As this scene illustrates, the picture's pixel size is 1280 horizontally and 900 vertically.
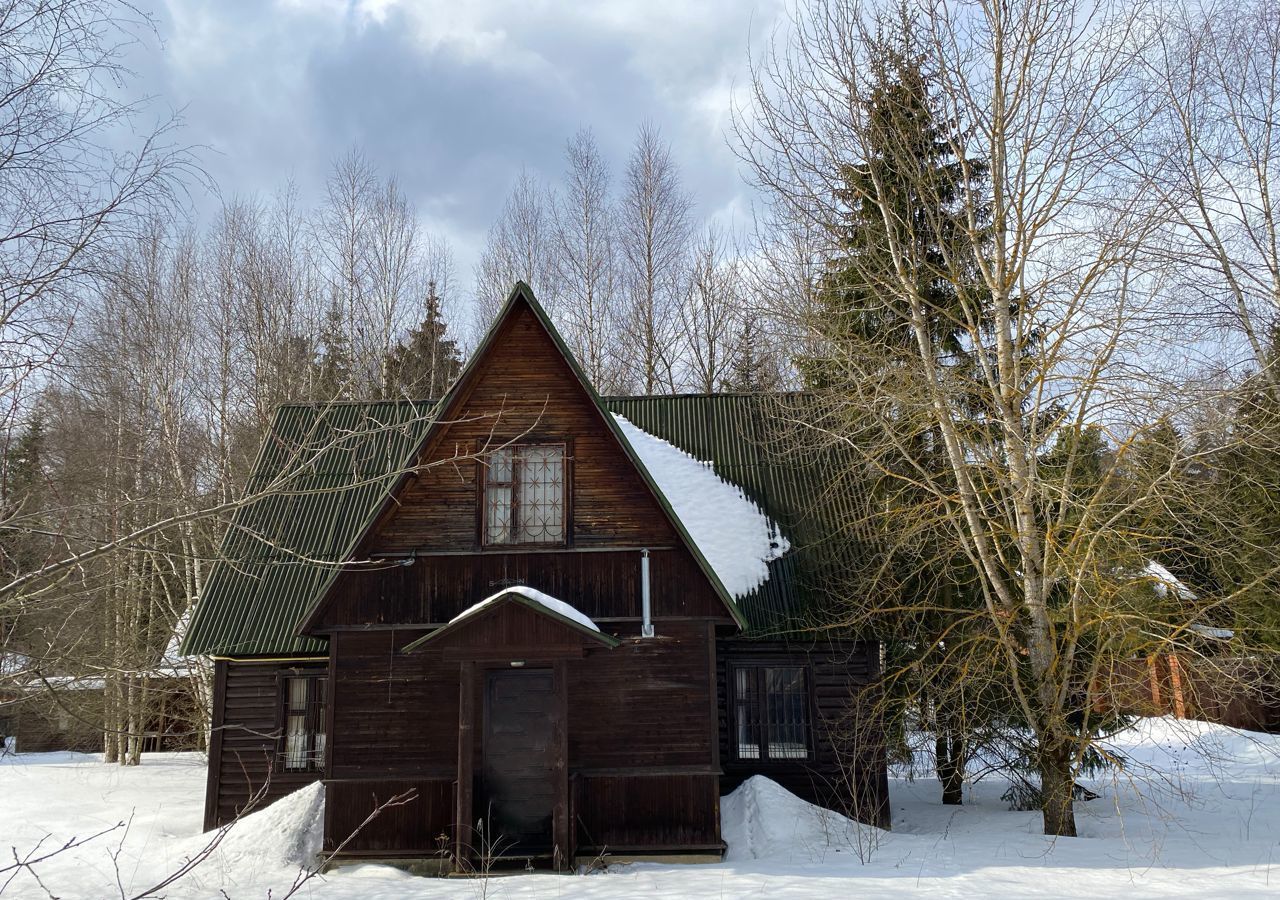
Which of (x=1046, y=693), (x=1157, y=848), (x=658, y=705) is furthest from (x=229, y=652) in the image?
(x=1157, y=848)

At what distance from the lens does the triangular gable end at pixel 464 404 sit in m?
13.3

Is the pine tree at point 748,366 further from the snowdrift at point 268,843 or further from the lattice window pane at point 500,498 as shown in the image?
the snowdrift at point 268,843

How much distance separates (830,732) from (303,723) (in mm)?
9038

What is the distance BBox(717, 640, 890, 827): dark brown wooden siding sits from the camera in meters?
14.7

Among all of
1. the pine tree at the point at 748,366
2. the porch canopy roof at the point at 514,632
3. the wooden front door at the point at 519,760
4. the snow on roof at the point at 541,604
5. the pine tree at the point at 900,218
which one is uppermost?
the pine tree at the point at 748,366

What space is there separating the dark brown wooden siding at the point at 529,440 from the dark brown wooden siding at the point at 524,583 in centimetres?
30

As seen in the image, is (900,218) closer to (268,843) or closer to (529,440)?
(529,440)

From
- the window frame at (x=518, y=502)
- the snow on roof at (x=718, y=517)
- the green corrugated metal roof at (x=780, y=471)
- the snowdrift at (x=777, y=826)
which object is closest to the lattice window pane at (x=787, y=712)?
the snowdrift at (x=777, y=826)

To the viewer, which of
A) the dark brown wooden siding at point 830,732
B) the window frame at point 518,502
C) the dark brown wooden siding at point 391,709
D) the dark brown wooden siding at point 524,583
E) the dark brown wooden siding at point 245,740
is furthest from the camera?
the dark brown wooden siding at point 245,740

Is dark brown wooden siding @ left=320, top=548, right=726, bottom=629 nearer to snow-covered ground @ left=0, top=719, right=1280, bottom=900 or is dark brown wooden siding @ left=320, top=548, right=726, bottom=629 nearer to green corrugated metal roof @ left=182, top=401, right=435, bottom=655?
green corrugated metal roof @ left=182, top=401, right=435, bottom=655

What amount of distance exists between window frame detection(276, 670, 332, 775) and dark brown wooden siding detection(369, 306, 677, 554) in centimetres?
374

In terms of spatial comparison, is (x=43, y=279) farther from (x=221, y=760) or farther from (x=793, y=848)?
(x=221, y=760)

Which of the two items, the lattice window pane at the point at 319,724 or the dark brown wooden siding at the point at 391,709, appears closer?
the dark brown wooden siding at the point at 391,709

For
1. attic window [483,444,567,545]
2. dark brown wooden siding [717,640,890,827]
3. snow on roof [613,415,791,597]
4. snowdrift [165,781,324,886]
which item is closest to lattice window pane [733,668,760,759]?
dark brown wooden siding [717,640,890,827]
